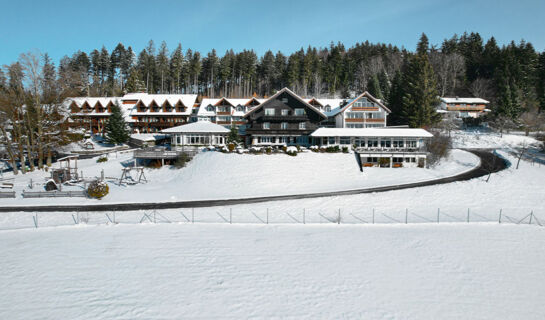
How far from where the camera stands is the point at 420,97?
179 ft

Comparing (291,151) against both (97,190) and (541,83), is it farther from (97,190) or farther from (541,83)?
(541,83)

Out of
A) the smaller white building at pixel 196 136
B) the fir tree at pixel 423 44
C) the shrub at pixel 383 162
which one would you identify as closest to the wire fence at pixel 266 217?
the shrub at pixel 383 162

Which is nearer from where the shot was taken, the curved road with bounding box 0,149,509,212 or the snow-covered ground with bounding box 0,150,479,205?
the curved road with bounding box 0,149,509,212

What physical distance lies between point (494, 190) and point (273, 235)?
2682cm

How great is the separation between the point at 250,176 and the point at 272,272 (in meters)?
20.2

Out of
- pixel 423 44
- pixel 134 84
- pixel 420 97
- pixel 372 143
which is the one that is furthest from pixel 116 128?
pixel 423 44

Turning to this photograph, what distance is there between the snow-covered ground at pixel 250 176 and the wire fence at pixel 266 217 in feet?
13.5

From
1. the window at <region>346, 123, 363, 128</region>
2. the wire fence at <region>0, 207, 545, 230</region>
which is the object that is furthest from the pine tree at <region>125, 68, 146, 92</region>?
the wire fence at <region>0, 207, 545, 230</region>

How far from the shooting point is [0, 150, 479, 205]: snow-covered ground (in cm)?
3147

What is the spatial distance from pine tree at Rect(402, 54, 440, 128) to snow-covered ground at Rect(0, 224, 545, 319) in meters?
34.7

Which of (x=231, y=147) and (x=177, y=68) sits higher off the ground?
(x=177, y=68)

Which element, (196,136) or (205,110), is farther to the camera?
(205,110)

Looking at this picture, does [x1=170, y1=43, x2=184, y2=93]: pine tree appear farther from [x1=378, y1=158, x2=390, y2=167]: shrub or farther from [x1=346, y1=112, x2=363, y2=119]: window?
[x1=378, y1=158, x2=390, y2=167]: shrub

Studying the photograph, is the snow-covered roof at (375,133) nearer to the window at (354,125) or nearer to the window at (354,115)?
the window at (354,125)
